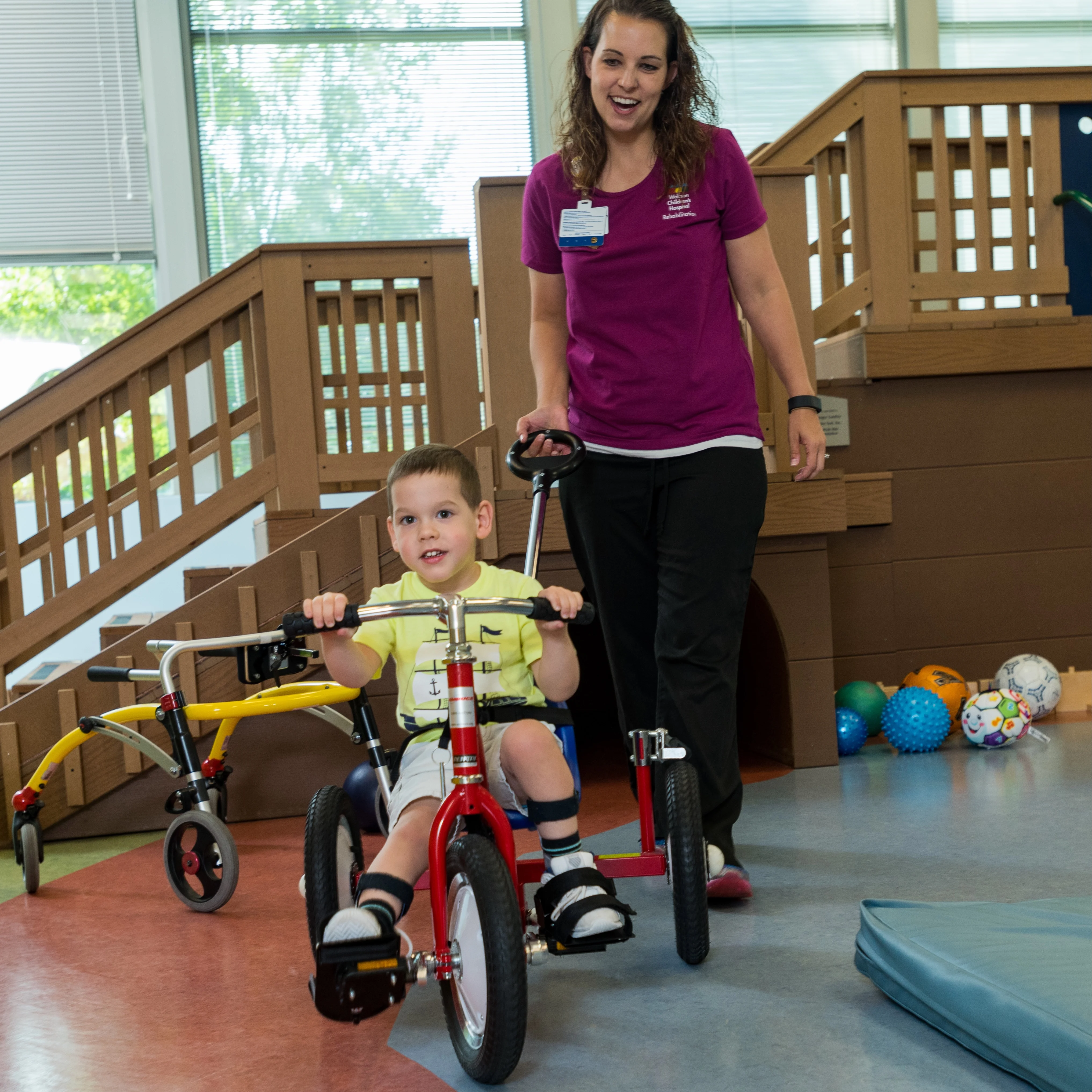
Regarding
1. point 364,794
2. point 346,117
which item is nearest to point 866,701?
point 364,794

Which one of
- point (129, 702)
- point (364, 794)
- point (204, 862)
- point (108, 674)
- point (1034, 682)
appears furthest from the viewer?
point (1034, 682)

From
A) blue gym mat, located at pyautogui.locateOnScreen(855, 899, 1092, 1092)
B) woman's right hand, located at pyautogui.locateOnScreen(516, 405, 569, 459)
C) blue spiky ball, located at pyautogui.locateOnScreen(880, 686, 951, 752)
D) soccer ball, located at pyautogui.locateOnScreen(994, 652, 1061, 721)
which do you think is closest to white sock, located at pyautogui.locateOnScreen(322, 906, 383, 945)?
blue gym mat, located at pyautogui.locateOnScreen(855, 899, 1092, 1092)

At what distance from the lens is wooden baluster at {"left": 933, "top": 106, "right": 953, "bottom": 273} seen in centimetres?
415

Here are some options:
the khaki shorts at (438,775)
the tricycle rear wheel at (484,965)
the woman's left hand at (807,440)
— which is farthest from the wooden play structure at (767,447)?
the tricycle rear wheel at (484,965)

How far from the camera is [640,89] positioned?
2.05 meters

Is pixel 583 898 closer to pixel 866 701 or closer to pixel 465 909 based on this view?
pixel 465 909

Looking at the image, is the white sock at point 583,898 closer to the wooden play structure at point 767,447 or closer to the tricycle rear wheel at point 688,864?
the tricycle rear wheel at point 688,864

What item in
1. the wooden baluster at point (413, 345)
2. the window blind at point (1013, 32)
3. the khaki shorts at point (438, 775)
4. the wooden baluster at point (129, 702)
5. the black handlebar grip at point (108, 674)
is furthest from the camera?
the window blind at point (1013, 32)

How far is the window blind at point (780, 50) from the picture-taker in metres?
6.88

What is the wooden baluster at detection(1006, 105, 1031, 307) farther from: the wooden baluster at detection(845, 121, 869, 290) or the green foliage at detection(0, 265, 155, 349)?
the green foliage at detection(0, 265, 155, 349)

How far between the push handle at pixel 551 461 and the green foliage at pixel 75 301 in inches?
183

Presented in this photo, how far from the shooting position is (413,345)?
3.89 meters

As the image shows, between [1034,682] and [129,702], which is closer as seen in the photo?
[129,702]

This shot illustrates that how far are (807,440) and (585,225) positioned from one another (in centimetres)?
59
